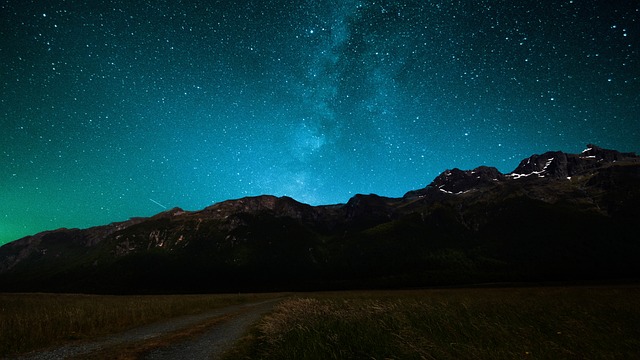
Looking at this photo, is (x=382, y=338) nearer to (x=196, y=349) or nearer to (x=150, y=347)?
(x=196, y=349)

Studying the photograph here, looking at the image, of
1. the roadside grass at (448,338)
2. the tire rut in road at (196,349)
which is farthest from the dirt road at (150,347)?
the roadside grass at (448,338)

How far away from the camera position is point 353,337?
773 cm

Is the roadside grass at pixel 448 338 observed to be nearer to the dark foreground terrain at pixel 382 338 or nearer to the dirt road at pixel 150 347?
the dark foreground terrain at pixel 382 338

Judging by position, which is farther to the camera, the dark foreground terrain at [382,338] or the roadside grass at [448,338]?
the dark foreground terrain at [382,338]

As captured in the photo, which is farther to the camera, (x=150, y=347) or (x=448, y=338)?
(x=150, y=347)

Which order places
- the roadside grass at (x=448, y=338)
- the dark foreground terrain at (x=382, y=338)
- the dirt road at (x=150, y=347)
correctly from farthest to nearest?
1. the dirt road at (x=150, y=347)
2. the dark foreground terrain at (x=382, y=338)
3. the roadside grass at (x=448, y=338)

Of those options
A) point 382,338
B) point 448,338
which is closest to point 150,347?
point 382,338

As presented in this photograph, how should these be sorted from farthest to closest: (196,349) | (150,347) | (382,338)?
(150,347)
(196,349)
(382,338)

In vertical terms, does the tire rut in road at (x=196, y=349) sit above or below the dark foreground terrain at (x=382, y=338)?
below

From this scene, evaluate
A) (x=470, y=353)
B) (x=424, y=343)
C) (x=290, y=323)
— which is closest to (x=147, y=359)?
(x=290, y=323)

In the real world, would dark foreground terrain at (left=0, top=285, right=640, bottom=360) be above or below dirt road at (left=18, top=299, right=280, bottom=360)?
above

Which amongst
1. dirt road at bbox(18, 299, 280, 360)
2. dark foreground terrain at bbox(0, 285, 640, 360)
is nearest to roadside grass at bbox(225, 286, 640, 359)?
dark foreground terrain at bbox(0, 285, 640, 360)

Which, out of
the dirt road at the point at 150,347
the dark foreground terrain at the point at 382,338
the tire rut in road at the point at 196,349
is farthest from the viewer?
the dirt road at the point at 150,347

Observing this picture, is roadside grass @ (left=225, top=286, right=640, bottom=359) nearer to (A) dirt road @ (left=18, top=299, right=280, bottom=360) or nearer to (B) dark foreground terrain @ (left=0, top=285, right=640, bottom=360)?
(B) dark foreground terrain @ (left=0, top=285, right=640, bottom=360)
